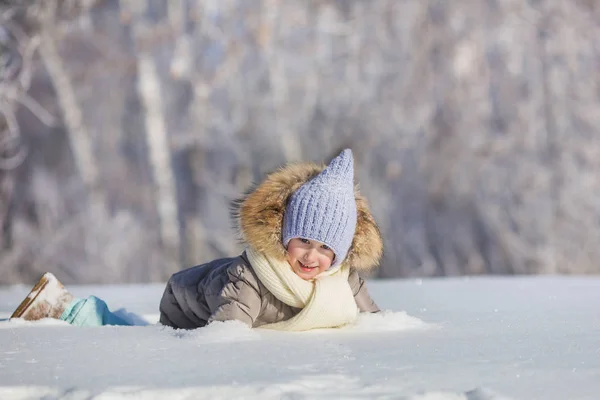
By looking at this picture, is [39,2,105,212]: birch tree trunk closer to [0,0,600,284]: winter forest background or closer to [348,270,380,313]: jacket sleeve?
[0,0,600,284]: winter forest background

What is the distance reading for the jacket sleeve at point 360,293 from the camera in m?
2.64

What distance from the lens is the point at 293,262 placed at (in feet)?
7.95

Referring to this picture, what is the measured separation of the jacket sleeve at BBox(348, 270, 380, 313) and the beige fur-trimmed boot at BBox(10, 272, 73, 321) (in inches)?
39.1

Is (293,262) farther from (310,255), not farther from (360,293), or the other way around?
(360,293)

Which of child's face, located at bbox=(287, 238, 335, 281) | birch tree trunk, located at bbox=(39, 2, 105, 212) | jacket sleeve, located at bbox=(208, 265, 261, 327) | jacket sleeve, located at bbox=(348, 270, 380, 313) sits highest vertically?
birch tree trunk, located at bbox=(39, 2, 105, 212)

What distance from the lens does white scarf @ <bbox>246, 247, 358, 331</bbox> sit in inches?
90.8

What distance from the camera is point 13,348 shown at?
1.90 m

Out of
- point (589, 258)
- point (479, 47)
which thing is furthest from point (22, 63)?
point (589, 258)

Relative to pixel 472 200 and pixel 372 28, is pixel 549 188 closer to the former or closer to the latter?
pixel 472 200

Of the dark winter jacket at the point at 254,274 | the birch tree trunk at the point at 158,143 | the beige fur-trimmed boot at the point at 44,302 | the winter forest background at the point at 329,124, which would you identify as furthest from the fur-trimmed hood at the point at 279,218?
the birch tree trunk at the point at 158,143

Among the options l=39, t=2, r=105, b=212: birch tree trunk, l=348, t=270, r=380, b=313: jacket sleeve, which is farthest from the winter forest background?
l=348, t=270, r=380, b=313: jacket sleeve

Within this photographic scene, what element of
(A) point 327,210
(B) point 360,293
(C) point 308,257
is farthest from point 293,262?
(B) point 360,293

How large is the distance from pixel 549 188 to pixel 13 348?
10.2m

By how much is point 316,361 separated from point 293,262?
0.79 meters
